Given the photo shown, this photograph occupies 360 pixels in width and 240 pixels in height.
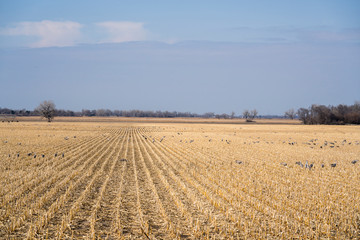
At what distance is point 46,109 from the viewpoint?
10556 cm

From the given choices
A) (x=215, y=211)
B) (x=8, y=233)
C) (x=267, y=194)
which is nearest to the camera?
(x=8, y=233)

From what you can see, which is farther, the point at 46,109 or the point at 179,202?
the point at 46,109

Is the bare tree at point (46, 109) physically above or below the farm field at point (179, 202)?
above

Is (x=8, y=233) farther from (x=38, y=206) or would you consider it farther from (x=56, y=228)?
(x=38, y=206)

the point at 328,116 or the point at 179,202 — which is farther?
the point at 328,116

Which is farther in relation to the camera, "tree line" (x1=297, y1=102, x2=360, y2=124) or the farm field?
"tree line" (x1=297, y1=102, x2=360, y2=124)

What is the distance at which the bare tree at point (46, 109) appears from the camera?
104m

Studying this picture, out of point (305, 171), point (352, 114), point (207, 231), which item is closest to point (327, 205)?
point (207, 231)

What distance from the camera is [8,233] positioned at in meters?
7.52

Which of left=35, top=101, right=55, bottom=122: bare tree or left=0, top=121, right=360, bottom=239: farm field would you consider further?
left=35, top=101, right=55, bottom=122: bare tree

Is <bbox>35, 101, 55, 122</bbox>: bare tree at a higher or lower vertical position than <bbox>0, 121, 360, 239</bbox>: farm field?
higher

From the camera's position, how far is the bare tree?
10431cm

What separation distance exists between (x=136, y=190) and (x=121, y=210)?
A: 266 centimetres

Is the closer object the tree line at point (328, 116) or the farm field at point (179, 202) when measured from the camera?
the farm field at point (179, 202)
